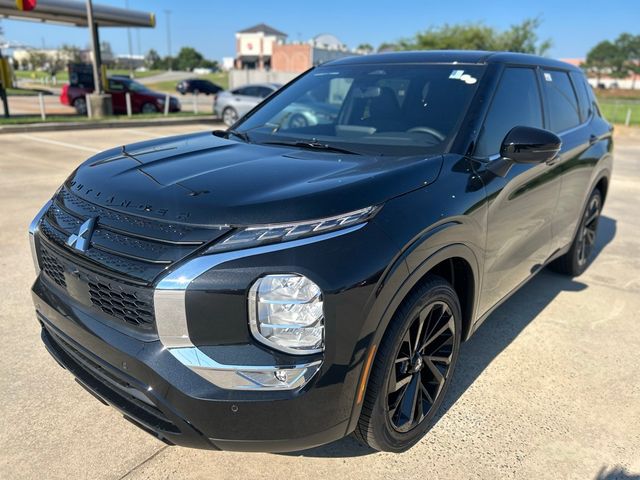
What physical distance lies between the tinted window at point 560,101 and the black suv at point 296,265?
2.67ft

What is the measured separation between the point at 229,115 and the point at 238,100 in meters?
0.65

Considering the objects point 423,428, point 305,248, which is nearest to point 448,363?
point 423,428

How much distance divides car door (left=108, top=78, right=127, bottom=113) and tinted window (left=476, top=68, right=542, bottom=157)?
61.1ft

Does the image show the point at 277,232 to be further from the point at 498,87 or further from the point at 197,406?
the point at 498,87

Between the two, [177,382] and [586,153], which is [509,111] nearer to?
[586,153]

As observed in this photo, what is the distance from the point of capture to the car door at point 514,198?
284 centimetres

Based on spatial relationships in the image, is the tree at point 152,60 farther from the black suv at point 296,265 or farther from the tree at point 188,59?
the black suv at point 296,265

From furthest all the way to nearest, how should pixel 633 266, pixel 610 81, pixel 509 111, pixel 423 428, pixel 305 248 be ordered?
pixel 610 81
pixel 633 266
pixel 509 111
pixel 423 428
pixel 305 248

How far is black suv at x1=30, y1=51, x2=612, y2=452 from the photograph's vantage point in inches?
72.5

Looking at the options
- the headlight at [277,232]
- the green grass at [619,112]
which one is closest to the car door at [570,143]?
the headlight at [277,232]

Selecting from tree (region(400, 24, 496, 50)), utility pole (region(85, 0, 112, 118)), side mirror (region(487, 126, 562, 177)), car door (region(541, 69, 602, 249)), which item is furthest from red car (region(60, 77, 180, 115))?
tree (region(400, 24, 496, 50))

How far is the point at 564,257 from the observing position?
15.7 feet

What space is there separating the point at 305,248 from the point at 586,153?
3.37 m

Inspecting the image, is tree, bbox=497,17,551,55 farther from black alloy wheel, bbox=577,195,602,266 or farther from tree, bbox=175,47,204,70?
tree, bbox=175,47,204,70
